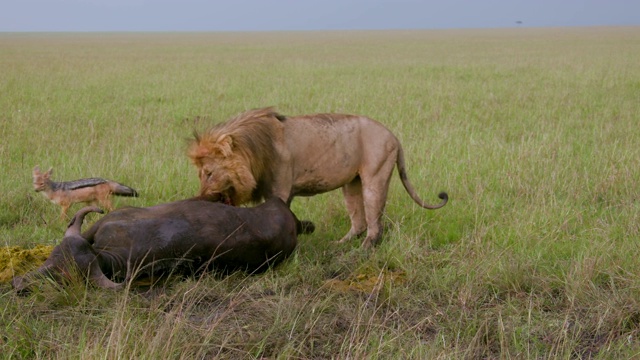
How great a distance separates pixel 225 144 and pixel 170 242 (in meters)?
0.74

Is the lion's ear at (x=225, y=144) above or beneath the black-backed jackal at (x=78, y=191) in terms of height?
above

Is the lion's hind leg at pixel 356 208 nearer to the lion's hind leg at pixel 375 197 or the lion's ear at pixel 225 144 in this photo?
the lion's hind leg at pixel 375 197

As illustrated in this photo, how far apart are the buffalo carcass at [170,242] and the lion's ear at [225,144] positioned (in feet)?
1.07

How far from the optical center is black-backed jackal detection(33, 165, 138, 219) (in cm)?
556

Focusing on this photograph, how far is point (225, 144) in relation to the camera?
4.38 metres

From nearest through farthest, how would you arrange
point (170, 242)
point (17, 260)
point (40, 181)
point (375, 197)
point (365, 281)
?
point (170, 242), point (17, 260), point (365, 281), point (375, 197), point (40, 181)

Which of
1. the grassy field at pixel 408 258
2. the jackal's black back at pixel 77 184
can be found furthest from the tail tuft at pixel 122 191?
the grassy field at pixel 408 258

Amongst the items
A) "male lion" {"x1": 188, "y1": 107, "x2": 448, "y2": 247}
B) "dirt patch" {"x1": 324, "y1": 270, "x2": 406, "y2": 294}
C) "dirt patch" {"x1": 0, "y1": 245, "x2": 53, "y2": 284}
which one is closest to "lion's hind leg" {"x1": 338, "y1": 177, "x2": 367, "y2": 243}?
"male lion" {"x1": 188, "y1": 107, "x2": 448, "y2": 247}

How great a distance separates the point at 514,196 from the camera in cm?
632

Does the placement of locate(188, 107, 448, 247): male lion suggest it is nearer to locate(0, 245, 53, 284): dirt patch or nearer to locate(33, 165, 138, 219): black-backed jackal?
locate(0, 245, 53, 284): dirt patch

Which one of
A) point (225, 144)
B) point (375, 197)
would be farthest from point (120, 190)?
point (375, 197)

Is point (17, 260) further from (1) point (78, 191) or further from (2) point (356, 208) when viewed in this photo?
(2) point (356, 208)

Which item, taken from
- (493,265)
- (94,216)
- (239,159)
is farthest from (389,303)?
(94,216)

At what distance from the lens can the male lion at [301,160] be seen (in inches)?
174
